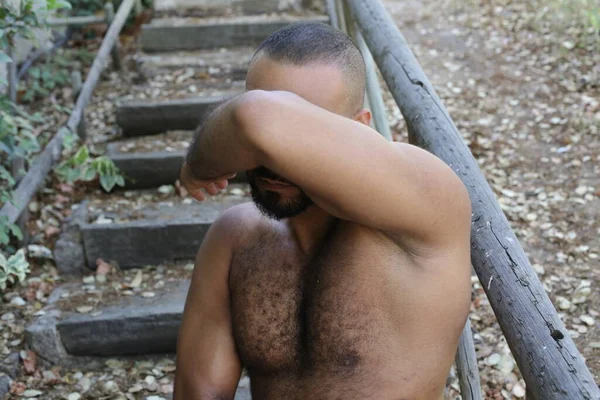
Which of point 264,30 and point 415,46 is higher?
point 264,30

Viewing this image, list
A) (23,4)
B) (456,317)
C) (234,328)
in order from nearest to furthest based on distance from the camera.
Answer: (456,317) < (234,328) < (23,4)

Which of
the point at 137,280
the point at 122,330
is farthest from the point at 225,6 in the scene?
the point at 122,330

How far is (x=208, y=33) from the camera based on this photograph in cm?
602

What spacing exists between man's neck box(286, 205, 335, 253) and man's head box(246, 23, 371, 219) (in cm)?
10

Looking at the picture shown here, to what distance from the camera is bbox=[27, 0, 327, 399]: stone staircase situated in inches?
142

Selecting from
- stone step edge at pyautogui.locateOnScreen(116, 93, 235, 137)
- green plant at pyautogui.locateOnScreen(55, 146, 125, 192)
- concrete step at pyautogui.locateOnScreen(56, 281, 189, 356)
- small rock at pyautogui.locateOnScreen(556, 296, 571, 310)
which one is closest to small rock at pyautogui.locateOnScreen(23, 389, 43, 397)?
concrete step at pyautogui.locateOnScreen(56, 281, 189, 356)

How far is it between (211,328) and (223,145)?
0.66 m

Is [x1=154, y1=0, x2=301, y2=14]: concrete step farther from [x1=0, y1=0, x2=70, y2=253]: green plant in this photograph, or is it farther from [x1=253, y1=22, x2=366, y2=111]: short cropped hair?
[x1=253, y1=22, x2=366, y2=111]: short cropped hair

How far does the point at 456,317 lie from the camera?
1.64 m

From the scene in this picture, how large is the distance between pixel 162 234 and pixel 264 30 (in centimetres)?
250

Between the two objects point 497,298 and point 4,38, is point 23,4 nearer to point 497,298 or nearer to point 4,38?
point 4,38

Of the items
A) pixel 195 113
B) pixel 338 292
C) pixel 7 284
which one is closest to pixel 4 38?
pixel 7 284

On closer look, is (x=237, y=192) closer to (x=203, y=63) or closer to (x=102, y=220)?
(x=102, y=220)

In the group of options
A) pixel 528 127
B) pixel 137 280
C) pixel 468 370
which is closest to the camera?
pixel 468 370
